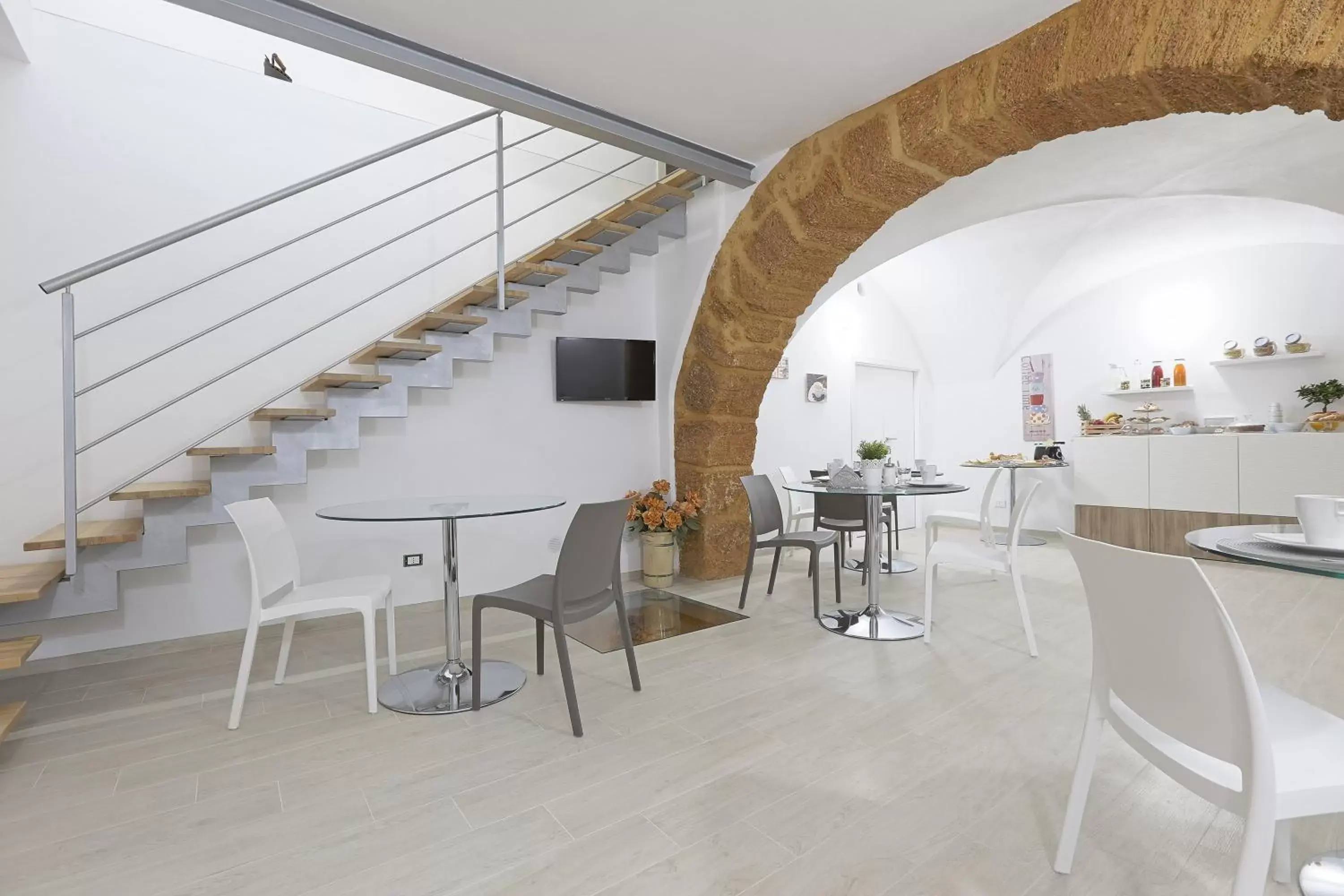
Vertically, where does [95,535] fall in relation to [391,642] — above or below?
above

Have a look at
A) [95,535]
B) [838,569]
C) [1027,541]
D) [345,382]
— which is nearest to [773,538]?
[838,569]

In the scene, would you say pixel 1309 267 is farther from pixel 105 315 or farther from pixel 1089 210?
pixel 105 315

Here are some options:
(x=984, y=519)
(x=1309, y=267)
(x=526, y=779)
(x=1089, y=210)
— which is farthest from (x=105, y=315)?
(x=1309, y=267)

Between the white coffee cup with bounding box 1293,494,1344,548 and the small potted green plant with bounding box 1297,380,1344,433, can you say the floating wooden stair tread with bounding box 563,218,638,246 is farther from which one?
the small potted green plant with bounding box 1297,380,1344,433

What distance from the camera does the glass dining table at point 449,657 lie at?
258cm

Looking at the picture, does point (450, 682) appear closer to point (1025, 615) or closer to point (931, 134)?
point (1025, 615)

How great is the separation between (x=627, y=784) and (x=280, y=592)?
1715 mm

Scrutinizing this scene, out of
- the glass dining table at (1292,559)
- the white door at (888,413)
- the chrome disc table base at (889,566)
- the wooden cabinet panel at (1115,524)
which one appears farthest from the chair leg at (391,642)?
the wooden cabinet panel at (1115,524)

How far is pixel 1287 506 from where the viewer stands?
5191 millimetres

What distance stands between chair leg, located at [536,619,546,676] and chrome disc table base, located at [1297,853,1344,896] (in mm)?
2537

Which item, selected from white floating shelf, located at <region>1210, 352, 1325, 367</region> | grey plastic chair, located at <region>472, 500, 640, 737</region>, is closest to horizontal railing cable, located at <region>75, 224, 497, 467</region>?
grey plastic chair, located at <region>472, 500, 640, 737</region>

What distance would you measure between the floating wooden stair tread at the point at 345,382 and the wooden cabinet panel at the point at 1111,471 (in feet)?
21.0

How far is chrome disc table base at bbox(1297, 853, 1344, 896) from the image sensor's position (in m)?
1.49

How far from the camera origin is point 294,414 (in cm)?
316
